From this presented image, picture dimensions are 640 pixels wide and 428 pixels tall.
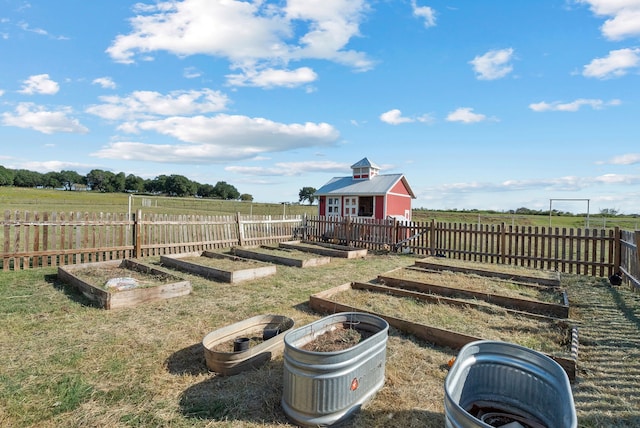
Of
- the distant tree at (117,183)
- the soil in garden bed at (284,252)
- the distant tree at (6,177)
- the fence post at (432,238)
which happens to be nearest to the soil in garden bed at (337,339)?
the soil in garden bed at (284,252)

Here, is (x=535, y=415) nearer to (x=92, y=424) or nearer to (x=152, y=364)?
(x=92, y=424)

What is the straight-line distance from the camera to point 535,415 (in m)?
2.48

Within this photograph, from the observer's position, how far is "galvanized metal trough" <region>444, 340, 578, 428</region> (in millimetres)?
Answer: 2367

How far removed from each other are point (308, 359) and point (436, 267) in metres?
7.37

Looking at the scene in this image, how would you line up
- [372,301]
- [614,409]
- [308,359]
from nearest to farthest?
[308,359] < [614,409] < [372,301]

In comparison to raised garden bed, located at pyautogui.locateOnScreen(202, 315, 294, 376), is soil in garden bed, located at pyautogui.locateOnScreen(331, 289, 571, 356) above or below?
below

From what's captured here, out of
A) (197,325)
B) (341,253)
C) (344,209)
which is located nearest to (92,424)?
(197,325)

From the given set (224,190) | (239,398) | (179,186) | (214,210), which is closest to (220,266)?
(239,398)

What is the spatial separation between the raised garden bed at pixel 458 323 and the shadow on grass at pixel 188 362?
2236 millimetres

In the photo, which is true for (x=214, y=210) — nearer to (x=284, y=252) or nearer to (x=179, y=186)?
(x=284, y=252)

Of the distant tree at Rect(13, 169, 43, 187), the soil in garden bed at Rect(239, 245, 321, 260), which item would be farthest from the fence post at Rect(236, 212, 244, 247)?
the distant tree at Rect(13, 169, 43, 187)

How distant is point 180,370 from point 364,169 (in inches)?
708

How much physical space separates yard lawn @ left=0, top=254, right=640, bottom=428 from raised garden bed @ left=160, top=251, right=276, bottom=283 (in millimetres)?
1269

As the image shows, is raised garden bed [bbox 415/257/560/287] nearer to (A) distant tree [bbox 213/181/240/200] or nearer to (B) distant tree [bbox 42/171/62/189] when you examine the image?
(A) distant tree [bbox 213/181/240/200]
